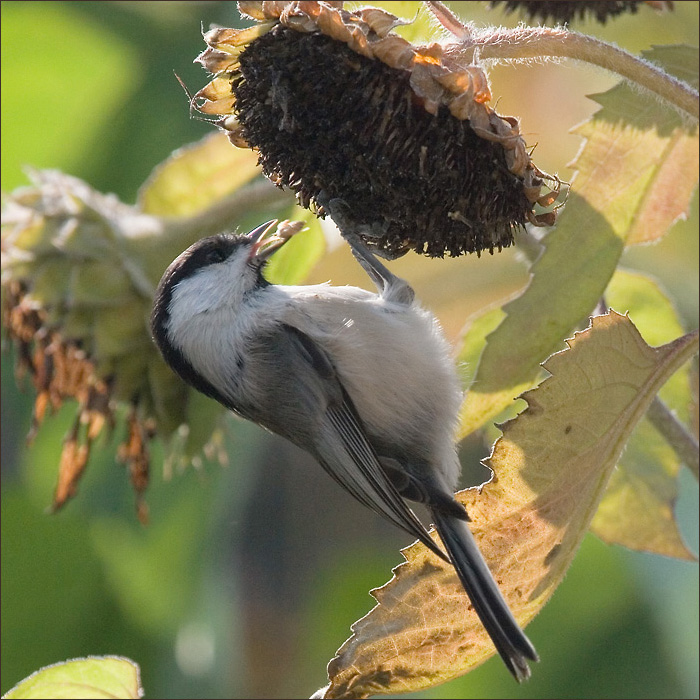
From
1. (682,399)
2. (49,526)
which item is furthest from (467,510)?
(49,526)

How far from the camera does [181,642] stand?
354 cm

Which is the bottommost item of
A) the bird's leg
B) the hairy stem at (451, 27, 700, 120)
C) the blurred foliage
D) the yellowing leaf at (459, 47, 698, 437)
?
the blurred foliage

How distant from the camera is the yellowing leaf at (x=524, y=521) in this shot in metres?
1.76

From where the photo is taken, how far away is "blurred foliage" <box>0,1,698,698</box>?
325 centimetres

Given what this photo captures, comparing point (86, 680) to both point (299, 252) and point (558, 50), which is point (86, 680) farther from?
point (558, 50)

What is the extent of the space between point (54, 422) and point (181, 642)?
3.04ft

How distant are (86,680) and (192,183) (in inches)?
53.4

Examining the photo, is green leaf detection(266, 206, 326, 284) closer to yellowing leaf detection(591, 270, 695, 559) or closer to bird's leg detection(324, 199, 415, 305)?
bird's leg detection(324, 199, 415, 305)

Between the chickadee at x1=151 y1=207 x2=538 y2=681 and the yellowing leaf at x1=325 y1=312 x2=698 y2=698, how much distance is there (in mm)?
605

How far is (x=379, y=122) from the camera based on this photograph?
1.78 metres

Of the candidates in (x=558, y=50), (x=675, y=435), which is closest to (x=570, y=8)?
(x=558, y=50)

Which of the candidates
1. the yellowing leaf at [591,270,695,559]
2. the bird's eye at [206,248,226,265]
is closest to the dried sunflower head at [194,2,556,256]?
the bird's eye at [206,248,226,265]

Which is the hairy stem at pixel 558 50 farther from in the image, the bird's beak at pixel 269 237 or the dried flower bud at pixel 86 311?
the dried flower bud at pixel 86 311

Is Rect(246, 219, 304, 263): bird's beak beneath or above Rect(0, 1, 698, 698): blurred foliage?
above
